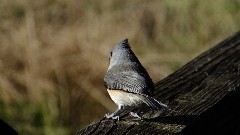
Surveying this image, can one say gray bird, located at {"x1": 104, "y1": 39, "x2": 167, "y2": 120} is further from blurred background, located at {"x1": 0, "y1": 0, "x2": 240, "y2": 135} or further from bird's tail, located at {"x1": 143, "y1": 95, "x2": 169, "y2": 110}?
blurred background, located at {"x1": 0, "y1": 0, "x2": 240, "y2": 135}

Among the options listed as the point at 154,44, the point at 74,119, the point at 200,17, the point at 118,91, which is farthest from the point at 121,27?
the point at 118,91

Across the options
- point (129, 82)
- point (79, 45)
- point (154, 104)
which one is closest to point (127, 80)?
point (129, 82)

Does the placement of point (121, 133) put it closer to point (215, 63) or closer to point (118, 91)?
point (118, 91)

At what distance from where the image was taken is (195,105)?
2.54 m

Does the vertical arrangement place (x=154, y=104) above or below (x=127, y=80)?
below

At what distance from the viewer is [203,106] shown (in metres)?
2.50

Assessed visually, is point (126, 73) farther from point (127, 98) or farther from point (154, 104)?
point (154, 104)

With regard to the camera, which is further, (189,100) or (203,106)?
(189,100)

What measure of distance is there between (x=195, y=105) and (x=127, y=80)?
0.42 m

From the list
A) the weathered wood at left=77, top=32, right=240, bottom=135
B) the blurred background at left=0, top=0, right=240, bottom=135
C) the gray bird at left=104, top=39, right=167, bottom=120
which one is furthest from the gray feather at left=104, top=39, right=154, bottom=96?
the blurred background at left=0, top=0, right=240, bottom=135

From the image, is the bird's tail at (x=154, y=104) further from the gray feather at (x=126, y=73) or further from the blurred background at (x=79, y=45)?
the blurred background at (x=79, y=45)

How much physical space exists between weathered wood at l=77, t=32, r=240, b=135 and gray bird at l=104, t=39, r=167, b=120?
0.08 meters

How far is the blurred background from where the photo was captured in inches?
233

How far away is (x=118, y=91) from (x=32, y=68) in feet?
11.6
